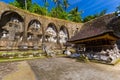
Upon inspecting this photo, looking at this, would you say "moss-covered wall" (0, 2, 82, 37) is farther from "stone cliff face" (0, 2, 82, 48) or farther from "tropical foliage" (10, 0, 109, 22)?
"tropical foliage" (10, 0, 109, 22)

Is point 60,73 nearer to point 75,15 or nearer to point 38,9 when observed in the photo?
point 38,9

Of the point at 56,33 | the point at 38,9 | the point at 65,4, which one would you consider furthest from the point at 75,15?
the point at 56,33

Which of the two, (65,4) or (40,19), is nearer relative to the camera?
(40,19)

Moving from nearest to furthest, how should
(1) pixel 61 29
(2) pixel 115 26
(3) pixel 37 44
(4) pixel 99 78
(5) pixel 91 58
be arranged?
(4) pixel 99 78, (5) pixel 91 58, (2) pixel 115 26, (3) pixel 37 44, (1) pixel 61 29

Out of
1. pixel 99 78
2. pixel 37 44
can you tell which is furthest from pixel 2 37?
pixel 99 78

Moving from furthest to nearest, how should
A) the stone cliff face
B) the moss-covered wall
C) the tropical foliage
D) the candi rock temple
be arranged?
the tropical foliage
the stone cliff face
the moss-covered wall
the candi rock temple

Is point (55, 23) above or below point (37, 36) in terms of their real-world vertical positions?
above

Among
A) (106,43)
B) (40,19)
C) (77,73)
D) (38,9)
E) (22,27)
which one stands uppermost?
(38,9)

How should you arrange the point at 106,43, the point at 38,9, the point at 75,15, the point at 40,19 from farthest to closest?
the point at 75,15
the point at 38,9
the point at 40,19
the point at 106,43

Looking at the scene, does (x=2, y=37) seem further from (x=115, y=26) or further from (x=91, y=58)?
(x=115, y=26)

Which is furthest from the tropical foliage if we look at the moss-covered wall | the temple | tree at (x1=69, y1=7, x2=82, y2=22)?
the temple

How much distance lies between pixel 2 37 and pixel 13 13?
369 cm

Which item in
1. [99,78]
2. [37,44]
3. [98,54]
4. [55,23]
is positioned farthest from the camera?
[55,23]

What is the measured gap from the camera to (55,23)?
21.3m
